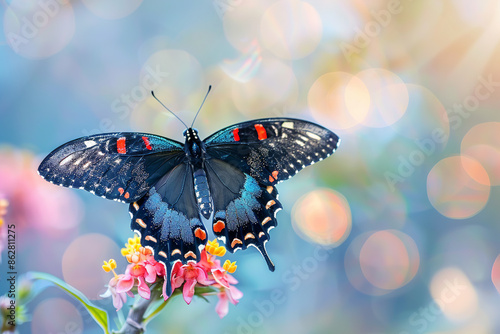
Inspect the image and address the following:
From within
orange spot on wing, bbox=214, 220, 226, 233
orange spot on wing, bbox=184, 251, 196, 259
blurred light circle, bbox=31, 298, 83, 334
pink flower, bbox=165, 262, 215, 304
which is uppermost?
orange spot on wing, bbox=214, 220, 226, 233

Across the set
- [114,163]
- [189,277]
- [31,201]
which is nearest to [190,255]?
[189,277]

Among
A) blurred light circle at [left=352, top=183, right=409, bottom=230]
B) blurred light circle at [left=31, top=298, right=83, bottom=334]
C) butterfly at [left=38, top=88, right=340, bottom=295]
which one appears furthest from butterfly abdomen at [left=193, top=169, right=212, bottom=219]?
blurred light circle at [left=352, top=183, right=409, bottom=230]

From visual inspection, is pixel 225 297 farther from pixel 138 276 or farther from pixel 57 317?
pixel 57 317

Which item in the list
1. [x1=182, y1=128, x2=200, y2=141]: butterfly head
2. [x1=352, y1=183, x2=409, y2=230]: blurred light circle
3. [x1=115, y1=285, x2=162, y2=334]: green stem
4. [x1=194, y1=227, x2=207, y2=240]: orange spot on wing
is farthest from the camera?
[x1=352, y1=183, x2=409, y2=230]: blurred light circle

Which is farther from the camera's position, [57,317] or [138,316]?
[57,317]

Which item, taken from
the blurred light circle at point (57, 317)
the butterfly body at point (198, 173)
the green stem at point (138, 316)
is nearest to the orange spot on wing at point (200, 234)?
the butterfly body at point (198, 173)

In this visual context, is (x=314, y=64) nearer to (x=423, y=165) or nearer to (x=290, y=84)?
(x=290, y=84)

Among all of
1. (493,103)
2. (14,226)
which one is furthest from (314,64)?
(14,226)

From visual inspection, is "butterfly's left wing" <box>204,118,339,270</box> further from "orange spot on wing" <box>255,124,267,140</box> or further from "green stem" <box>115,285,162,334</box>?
"green stem" <box>115,285,162,334</box>
